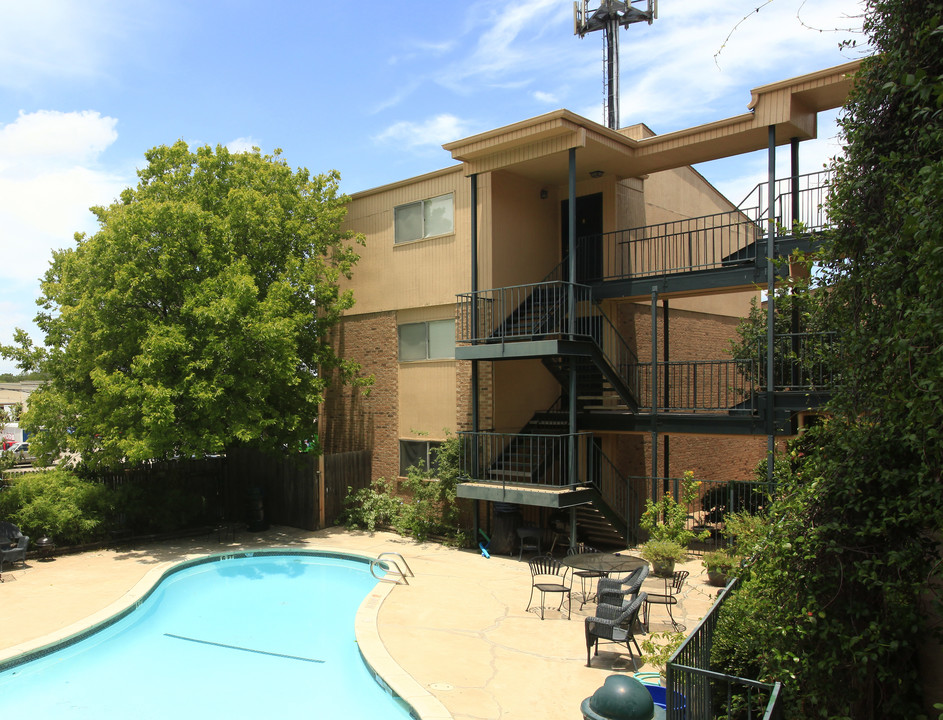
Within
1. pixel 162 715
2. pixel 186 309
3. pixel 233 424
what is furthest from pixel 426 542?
pixel 162 715

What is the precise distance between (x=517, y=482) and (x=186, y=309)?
7810 mm

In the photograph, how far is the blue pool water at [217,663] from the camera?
827 cm

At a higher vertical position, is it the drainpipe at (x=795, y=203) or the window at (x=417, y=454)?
the drainpipe at (x=795, y=203)

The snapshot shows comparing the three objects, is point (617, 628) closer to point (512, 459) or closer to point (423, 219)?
point (512, 459)

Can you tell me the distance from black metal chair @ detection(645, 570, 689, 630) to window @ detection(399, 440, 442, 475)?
6.90 metres

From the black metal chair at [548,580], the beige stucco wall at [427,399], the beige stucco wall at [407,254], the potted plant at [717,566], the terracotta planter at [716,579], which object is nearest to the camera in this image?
the black metal chair at [548,580]

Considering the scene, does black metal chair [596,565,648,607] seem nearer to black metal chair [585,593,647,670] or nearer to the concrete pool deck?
black metal chair [585,593,647,670]

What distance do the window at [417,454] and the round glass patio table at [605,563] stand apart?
6582 millimetres

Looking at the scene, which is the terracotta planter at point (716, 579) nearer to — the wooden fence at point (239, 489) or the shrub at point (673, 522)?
the shrub at point (673, 522)

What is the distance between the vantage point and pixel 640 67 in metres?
39.1

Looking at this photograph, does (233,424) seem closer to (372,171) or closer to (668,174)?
(372,171)

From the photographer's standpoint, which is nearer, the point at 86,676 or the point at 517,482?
the point at 86,676

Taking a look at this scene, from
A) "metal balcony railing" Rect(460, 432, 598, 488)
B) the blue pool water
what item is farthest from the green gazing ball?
"metal balcony railing" Rect(460, 432, 598, 488)

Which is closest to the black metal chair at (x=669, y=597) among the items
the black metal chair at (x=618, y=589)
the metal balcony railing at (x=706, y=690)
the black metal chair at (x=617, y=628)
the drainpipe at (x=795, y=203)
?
the black metal chair at (x=618, y=589)
